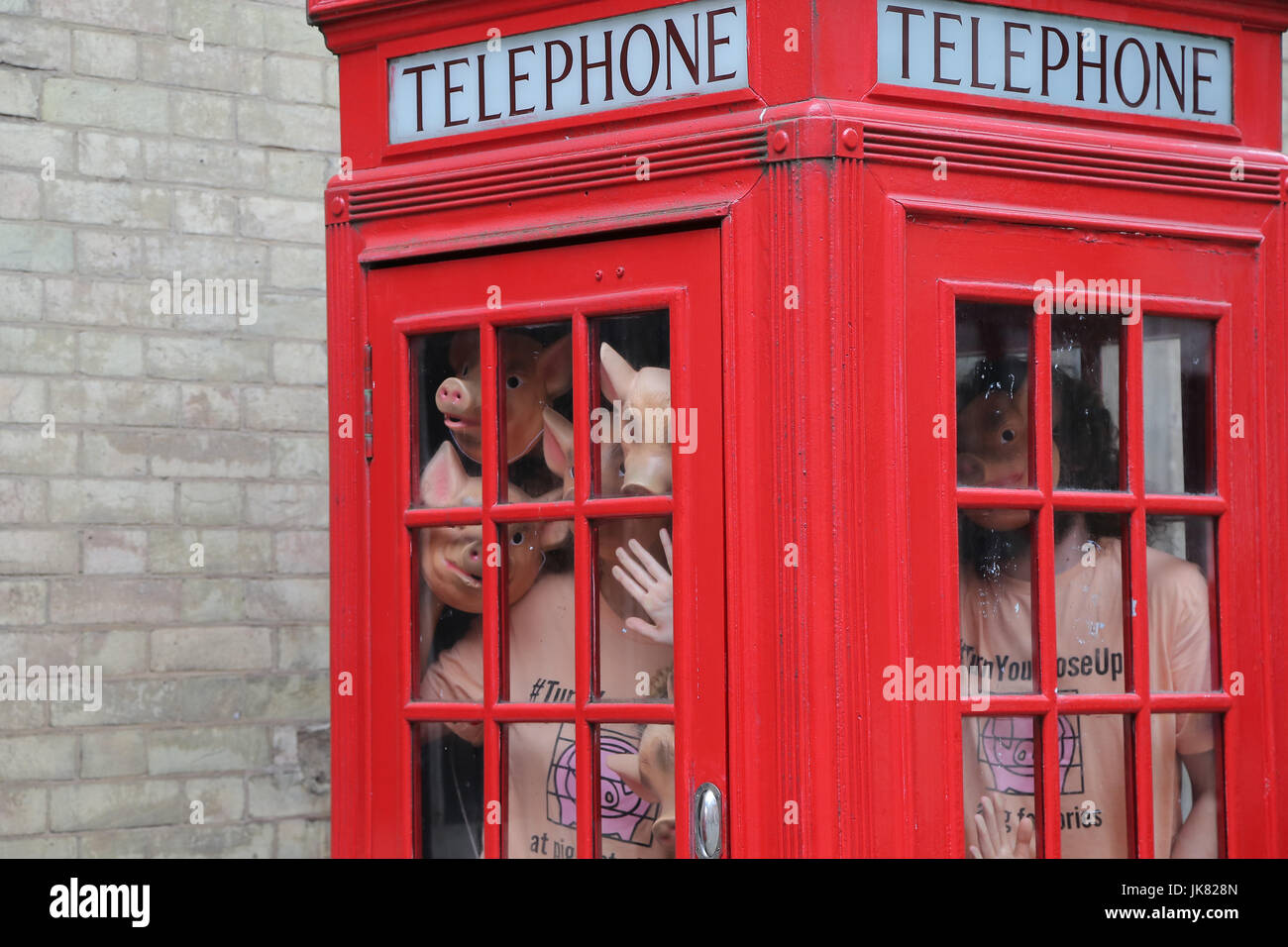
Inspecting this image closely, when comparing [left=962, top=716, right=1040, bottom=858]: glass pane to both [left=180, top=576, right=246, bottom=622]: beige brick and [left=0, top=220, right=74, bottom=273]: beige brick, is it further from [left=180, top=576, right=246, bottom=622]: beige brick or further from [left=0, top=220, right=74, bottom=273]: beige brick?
[left=0, top=220, right=74, bottom=273]: beige brick

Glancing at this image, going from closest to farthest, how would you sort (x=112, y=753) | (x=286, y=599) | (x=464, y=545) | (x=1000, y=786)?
(x=1000, y=786), (x=464, y=545), (x=112, y=753), (x=286, y=599)

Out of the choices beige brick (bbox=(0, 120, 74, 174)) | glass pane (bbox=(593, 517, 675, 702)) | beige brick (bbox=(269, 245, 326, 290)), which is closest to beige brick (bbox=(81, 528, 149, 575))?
beige brick (bbox=(269, 245, 326, 290))

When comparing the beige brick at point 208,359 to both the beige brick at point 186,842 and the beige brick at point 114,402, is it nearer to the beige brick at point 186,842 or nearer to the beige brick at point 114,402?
the beige brick at point 114,402

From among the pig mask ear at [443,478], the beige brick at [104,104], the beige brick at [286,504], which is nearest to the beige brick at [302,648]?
the beige brick at [286,504]

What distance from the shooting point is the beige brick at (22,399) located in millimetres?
4062

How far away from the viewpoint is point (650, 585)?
2369 mm

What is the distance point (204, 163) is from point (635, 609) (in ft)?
8.50

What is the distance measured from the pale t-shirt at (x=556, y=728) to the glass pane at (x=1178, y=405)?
34.2 inches

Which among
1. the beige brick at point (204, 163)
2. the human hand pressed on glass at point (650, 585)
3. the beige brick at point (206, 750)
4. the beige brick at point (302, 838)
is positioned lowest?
the beige brick at point (302, 838)

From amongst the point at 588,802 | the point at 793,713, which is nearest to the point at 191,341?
the point at 588,802

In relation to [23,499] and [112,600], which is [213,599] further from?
[23,499]

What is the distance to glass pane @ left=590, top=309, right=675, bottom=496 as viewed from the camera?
2350 mm

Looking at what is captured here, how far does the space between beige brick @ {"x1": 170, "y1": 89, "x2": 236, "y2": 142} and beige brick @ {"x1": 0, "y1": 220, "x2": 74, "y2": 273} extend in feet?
1.49

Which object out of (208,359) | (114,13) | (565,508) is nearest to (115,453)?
(208,359)
